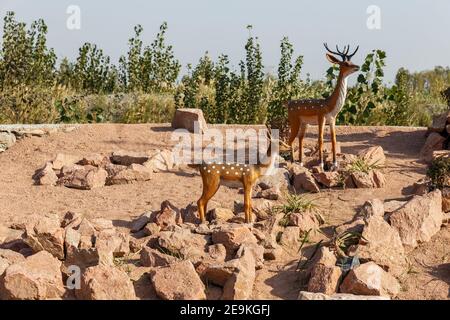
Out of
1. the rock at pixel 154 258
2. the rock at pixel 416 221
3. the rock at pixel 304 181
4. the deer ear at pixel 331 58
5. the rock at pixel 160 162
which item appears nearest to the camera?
the rock at pixel 154 258

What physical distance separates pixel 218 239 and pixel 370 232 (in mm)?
1624

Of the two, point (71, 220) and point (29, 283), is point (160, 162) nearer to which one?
point (71, 220)

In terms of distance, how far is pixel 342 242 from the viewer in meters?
8.44

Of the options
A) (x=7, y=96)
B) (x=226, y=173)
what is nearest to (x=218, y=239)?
(x=226, y=173)

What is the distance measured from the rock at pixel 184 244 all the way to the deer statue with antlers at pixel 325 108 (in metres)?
3.52

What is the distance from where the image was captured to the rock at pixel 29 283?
7.41 m

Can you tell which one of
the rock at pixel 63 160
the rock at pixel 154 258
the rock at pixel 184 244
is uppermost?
the rock at pixel 63 160

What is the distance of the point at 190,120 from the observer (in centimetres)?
1423

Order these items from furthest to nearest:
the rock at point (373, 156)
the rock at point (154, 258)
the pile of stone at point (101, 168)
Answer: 1. the pile of stone at point (101, 168)
2. the rock at point (373, 156)
3. the rock at point (154, 258)

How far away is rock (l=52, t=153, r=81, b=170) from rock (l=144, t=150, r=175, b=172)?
1400 mm

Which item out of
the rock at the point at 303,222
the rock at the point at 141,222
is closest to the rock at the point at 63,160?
the rock at the point at 141,222

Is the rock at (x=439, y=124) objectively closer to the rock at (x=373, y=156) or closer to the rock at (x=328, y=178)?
the rock at (x=373, y=156)

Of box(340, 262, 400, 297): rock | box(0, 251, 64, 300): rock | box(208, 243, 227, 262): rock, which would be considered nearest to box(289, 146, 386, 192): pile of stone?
box(208, 243, 227, 262): rock

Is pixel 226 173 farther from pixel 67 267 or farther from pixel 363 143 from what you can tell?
pixel 363 143
